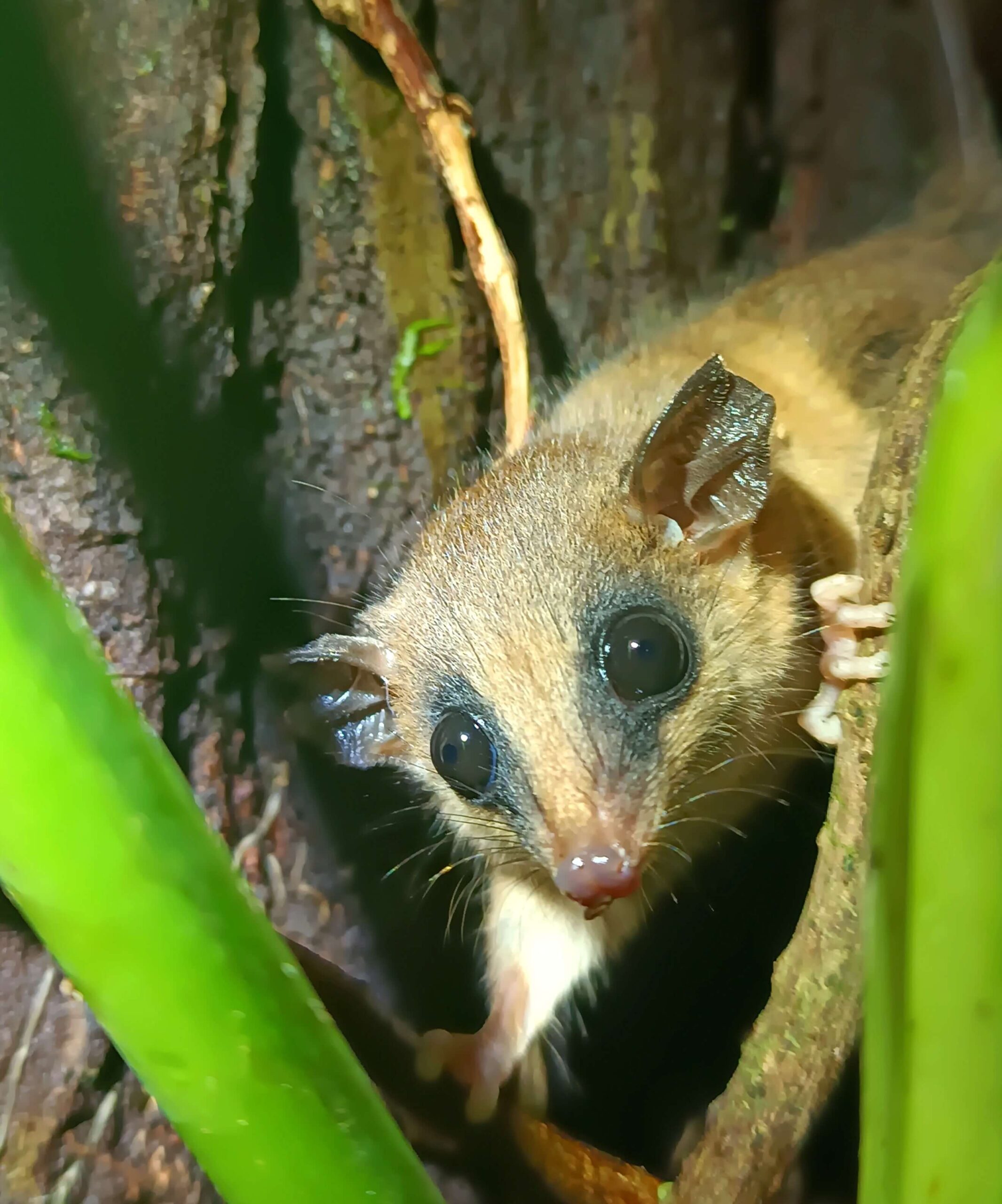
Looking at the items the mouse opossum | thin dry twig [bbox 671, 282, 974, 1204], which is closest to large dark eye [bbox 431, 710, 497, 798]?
the mouse opossum

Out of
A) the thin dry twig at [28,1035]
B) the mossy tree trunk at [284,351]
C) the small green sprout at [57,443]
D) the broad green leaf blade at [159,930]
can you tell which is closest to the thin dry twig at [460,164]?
the mossy tree trunk at [284,351]

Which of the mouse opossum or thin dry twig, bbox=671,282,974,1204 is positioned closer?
thin dry twig, bbox=671,282,974,1204

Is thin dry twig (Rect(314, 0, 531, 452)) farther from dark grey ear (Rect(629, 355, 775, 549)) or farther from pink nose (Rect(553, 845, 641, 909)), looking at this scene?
pink nose (Rect(553, 845, 641, 909))

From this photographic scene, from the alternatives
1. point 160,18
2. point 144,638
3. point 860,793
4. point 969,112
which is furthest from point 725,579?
point 969,112

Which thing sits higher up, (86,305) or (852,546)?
(86,305)

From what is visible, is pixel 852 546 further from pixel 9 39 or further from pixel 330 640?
pixel 9 39

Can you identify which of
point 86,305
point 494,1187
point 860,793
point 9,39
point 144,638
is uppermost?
point 9,39
